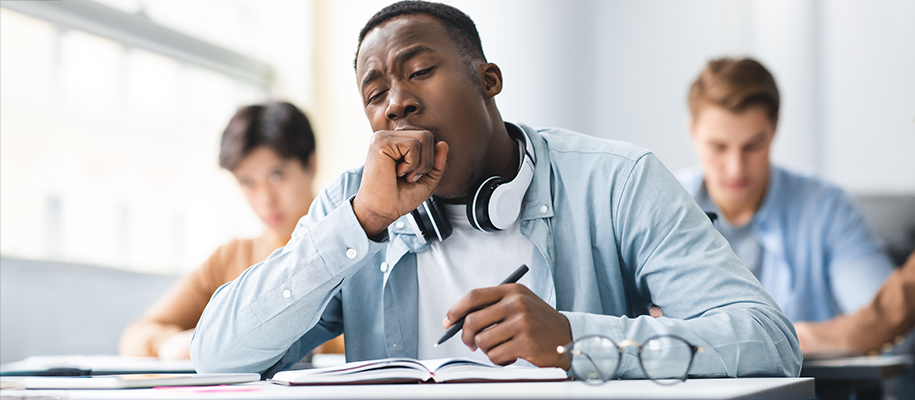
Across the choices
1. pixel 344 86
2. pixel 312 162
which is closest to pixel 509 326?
pixel 312 162

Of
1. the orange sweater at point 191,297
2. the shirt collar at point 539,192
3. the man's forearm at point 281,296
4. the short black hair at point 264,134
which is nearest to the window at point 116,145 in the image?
the orange sweater at point 191,297

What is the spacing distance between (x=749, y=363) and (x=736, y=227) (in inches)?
74.5

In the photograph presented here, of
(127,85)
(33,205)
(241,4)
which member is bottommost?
(33,205)

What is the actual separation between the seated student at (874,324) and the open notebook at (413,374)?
167cm

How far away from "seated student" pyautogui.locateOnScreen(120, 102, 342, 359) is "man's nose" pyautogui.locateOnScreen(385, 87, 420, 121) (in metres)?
1.45

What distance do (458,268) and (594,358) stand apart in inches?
24.9

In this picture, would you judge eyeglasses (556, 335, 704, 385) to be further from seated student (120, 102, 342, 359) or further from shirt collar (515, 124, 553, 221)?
seated student (120, 102, 342, 359)

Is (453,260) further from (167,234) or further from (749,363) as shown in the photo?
(167,234)

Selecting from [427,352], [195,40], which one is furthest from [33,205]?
[195,40]

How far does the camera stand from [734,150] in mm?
2748

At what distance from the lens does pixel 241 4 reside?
173 inches

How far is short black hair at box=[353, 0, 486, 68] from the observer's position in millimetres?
1460

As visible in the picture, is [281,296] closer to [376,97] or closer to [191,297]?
[376,97]

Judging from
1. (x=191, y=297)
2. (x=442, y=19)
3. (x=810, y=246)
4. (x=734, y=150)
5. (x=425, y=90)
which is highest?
(x=442, y=19)
